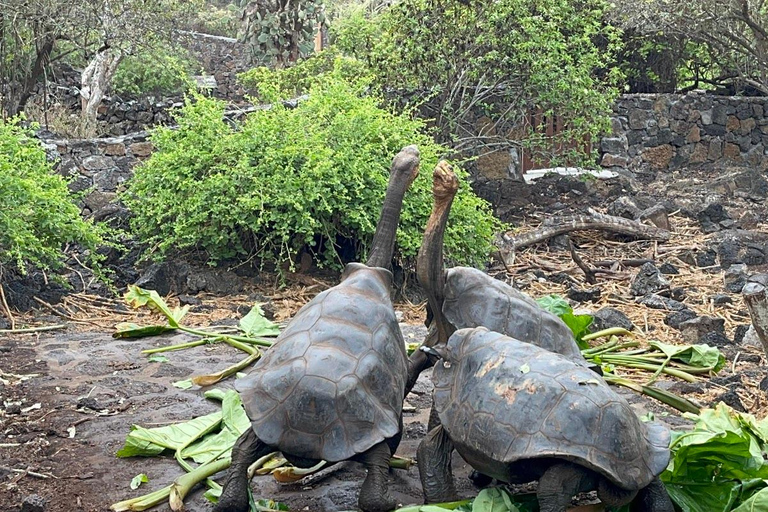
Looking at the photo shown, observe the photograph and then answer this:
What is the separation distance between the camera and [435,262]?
12.4 feet

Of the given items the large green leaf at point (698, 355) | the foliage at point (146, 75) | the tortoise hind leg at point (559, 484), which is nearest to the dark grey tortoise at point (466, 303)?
the tortoise hind leg at point (559, 484)

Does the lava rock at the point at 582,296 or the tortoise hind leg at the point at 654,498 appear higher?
the tortoise hind leg at the point at 654,498

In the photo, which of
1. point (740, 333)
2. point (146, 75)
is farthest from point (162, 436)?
point (146, 75)

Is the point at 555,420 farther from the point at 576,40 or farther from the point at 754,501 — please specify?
the point at 576,40

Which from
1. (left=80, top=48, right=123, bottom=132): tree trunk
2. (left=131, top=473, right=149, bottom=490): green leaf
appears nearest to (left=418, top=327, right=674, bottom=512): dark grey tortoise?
(left=131, top=473, right=149, bottom=490): green leaf

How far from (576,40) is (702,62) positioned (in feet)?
23.5

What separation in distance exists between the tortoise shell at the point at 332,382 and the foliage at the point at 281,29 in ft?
47.2

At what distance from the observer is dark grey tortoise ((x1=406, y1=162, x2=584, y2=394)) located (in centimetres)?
374

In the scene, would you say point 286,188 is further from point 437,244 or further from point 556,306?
point 437,244

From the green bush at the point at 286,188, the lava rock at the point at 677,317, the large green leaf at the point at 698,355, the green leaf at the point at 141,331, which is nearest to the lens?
the large green leaf at the point at 698,355

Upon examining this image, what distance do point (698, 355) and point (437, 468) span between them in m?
2.61

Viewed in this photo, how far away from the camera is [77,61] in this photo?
21.2 metres

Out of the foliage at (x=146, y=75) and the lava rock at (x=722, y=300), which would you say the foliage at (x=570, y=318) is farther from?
the foliage at (x=146, y=75)

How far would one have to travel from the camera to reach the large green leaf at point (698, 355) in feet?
17.5
